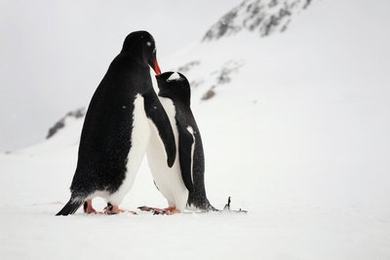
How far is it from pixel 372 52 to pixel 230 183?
18118mm

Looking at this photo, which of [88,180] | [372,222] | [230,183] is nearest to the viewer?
[88,180]

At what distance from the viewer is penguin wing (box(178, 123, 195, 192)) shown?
3.77m

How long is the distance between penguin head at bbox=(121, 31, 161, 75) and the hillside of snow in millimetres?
1482

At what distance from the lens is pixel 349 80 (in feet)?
64.6

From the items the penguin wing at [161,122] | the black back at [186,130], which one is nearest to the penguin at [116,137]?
the penguin wing at [161,122]

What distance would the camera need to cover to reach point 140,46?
12.4 feet

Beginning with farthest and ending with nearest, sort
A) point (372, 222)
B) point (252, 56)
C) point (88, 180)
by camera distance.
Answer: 1. point (252, 56)
2. point (372, 222)
3. point (88, 180)

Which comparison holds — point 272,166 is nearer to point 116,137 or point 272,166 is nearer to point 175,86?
point 175,86

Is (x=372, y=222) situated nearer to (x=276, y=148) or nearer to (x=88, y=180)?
(x=88, y=180)

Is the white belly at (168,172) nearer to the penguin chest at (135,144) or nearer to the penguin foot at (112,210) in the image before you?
the penguin chest at (135,144)

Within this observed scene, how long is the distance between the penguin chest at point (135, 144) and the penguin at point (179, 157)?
0.16 metres

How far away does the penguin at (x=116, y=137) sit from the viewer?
10.7 feet

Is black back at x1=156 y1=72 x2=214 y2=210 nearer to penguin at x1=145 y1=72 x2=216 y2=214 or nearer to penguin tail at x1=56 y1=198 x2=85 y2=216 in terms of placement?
penguin at x1=145 y1=72 x2=216 y2=214

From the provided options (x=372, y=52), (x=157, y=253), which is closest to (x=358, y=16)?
(x=372, y=52)
